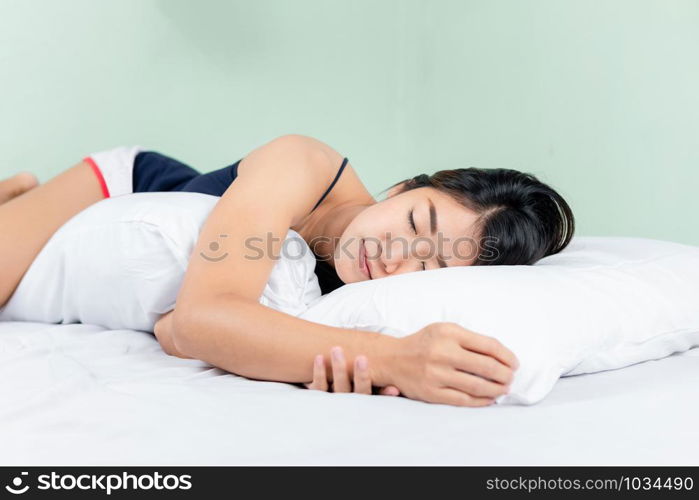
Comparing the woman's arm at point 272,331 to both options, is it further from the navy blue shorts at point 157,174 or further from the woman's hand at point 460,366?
the navy blue shorts at point 157,174

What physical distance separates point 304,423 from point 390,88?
7.32 feet

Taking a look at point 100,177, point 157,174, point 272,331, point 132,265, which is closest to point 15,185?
point 100,177

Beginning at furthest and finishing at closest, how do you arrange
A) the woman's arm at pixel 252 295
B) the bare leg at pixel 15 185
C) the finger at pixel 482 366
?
the bare leg at pixel 15 185, the woman's arm at pixel 252 295, the finger at pixel 482 366

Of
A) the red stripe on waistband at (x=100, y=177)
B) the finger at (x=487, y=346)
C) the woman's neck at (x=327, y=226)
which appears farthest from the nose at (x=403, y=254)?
the red stripe on waistband at (x=100, y=177)

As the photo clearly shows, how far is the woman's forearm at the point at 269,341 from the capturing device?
96cm

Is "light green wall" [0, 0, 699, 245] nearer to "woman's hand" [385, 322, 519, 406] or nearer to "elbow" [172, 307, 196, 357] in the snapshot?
"woman's hand" [385, 322, 519, 406]

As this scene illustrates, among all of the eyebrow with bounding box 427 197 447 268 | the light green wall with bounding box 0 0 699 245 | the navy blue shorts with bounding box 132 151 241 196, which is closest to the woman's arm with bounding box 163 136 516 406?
the eyebrow with bounding box 427 197 447 268

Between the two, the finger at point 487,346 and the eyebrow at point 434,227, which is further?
the eyebrow at point 434,227

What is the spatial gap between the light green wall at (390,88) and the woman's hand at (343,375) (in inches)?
53.5

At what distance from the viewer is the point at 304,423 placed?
2.61ft

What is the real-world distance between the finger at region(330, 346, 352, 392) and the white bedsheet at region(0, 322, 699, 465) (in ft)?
0.10

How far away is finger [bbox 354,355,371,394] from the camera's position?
3.07 feet

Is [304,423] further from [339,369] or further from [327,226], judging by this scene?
[327,226]

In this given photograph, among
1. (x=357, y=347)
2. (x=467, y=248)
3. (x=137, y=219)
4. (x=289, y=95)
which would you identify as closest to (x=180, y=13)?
(x=289, y=95)
